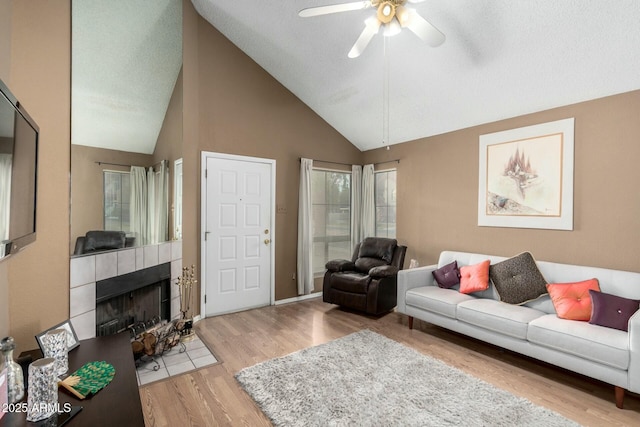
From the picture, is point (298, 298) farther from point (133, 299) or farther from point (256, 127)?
point (256, 127)

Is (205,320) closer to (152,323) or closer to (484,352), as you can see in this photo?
(152,323)

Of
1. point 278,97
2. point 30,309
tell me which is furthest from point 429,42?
point 30,309

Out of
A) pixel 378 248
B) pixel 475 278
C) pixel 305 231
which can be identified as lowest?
pixel 475 278

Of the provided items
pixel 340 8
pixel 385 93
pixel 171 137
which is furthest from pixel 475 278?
pixel 171 137

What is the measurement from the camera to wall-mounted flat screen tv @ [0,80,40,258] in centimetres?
118

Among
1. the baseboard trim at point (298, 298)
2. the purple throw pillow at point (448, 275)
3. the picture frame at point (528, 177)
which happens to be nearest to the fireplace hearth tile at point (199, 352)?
the baseboard trim at point (298, 298)

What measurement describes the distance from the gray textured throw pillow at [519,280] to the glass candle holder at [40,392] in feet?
11.3

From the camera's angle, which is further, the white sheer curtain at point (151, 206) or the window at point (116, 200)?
the white sheer curtain at point (151, 206)

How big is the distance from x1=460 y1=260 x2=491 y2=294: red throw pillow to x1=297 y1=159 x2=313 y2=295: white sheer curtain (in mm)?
2120

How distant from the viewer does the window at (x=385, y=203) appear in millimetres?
4961

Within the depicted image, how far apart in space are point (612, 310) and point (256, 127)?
13.6 ft

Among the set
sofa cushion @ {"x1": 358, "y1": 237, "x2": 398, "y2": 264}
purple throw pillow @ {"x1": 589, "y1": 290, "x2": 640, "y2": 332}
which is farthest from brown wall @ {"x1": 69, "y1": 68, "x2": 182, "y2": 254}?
purple throw pillow @ {"x1": 589, "y1": 290, "x2": 640, "y2": 332}

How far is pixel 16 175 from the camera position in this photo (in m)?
1.33

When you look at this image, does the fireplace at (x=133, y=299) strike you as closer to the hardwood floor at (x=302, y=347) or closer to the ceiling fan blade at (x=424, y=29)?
the hardwood floor at (x=302, y=347)
